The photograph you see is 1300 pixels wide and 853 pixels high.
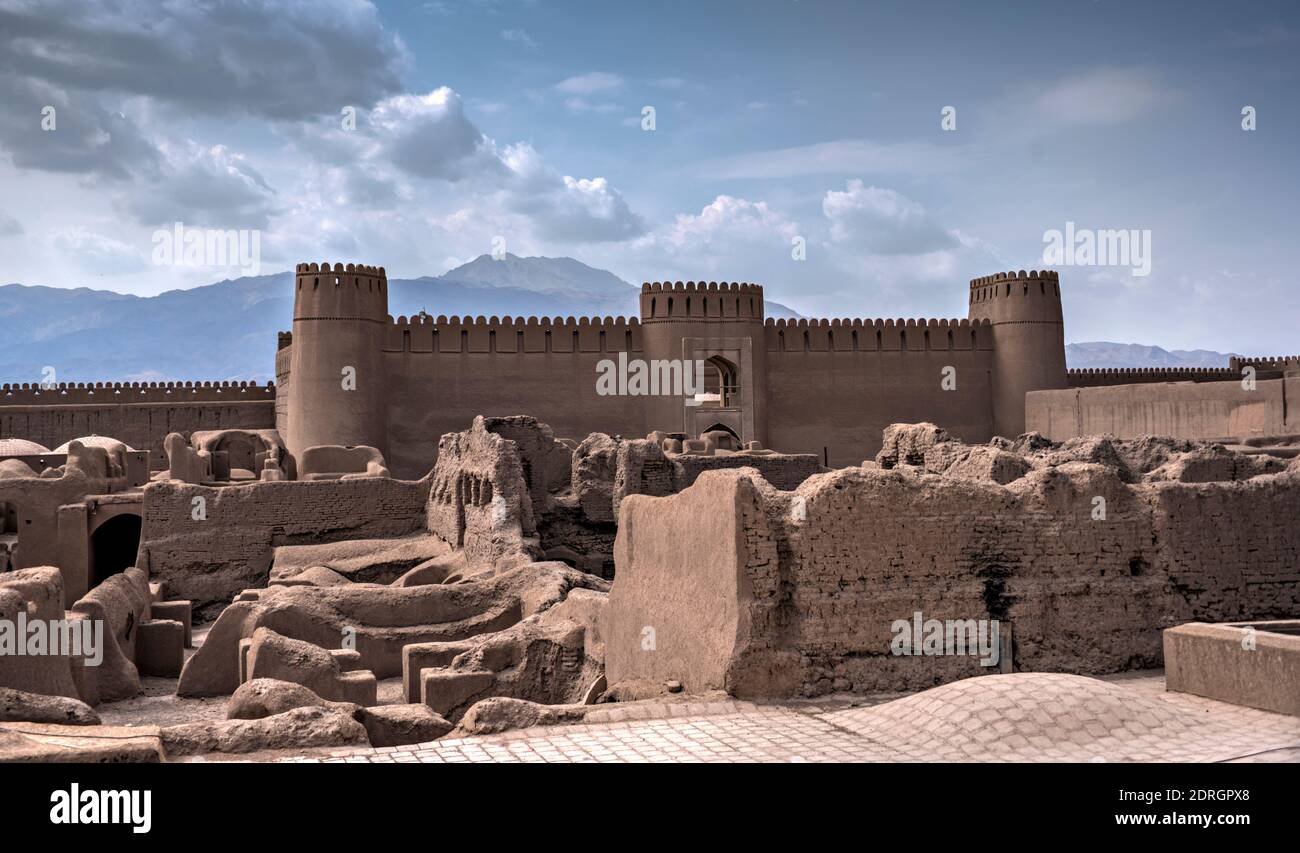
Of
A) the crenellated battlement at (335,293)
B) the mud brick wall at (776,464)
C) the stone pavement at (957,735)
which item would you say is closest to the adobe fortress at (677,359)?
the crenellated battlement at (335,293)

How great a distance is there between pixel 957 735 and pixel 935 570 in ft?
8.41

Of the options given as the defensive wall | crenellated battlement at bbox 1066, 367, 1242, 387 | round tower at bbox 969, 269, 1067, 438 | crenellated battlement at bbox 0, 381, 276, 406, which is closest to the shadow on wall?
the defensive wall

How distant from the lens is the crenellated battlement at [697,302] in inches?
1523

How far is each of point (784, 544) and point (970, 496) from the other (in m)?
1.56

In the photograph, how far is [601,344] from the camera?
38.5m

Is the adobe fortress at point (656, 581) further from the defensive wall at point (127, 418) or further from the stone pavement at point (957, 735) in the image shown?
the defensive wall at point (127, 418)

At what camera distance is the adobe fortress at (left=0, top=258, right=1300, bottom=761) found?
8.14m

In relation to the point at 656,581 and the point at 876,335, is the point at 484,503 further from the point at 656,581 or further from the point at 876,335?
the point at 876,335

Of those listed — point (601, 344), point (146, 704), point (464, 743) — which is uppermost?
point (601, 344)

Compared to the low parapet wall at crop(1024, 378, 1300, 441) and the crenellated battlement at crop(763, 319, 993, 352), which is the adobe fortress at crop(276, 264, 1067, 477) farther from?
the low parapet wall at crop(1024, 378, 1300, 441)

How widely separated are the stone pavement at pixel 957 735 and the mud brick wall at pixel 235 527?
15401 mm

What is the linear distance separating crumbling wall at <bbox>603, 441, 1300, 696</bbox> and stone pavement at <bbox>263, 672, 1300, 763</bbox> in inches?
44.3
